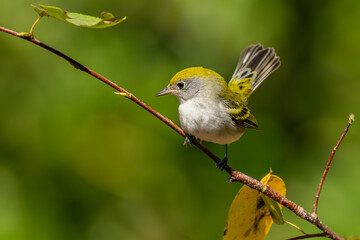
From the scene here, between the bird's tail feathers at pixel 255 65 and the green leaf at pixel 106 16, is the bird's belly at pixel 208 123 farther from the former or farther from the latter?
the green leaf at pixel 106 16

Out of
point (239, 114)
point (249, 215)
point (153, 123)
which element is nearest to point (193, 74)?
point (239, 114)

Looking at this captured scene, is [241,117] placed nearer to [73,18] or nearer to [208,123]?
[208,123]

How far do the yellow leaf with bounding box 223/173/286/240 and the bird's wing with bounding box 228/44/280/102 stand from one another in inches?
83.9

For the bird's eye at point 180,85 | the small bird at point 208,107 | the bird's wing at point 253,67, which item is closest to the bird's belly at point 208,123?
the small bird at point 208,107

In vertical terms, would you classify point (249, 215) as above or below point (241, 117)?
below

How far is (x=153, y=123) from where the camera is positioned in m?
3.86

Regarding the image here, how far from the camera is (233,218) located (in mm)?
1786

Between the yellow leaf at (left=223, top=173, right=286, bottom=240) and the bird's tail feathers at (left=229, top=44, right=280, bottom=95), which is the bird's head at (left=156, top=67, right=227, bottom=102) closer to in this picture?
the bird's tail feathers at (left=229, top=44, right=280, bottom=95)

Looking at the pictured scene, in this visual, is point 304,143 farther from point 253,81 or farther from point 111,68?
point 111,68

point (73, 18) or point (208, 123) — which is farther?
point (208, 123)

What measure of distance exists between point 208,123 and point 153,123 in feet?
2.86

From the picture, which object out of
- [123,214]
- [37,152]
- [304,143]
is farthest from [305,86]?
[37,152]

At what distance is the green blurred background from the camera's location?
12.1ft

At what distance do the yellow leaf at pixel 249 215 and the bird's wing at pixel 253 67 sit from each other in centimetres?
213
